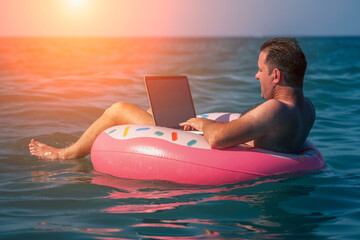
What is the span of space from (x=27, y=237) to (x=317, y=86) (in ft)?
34.7

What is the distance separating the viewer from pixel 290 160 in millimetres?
3873

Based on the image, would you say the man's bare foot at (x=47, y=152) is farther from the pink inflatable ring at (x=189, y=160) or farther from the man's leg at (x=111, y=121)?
the pink inflatable ring at (x=189, y=160)

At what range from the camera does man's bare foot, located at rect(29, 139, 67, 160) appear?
195 inches

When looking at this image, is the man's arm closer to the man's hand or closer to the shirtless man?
the shirtless man

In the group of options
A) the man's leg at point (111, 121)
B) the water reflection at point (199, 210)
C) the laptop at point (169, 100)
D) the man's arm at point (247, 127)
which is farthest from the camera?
the man's leg at point (111, 121)

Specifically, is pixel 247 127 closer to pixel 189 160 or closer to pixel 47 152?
pixel 189 160

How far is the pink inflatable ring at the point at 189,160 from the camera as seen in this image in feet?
12.4

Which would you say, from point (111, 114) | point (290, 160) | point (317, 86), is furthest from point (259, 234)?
point (317, 86)

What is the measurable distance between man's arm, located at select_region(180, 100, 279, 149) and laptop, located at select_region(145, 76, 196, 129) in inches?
25.4

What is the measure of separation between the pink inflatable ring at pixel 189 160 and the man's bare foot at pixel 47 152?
106cm

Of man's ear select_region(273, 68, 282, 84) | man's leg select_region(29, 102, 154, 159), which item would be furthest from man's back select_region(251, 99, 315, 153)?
man's leg select_region(29, 102, 154, 159)

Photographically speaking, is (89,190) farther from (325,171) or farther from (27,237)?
(325,171)

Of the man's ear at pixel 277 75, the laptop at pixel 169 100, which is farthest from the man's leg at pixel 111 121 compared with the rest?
the man's ear at pixel 277 75

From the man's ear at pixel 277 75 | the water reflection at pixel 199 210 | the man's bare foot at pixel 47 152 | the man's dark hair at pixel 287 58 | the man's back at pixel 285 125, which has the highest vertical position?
the man's dark hair at pixel 287 58
